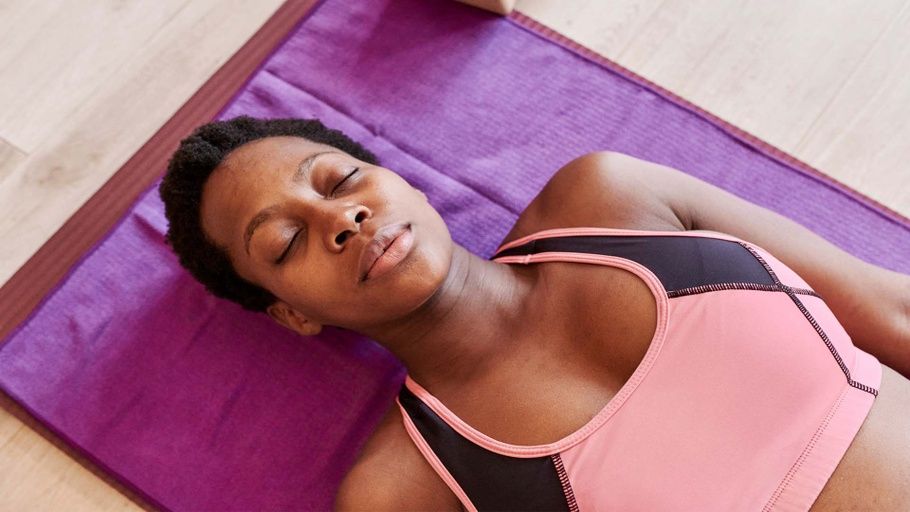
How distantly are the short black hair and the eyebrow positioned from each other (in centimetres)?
12

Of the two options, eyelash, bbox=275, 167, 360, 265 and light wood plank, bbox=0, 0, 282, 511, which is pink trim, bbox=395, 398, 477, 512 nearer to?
eyelash, bbox=275, 167, 360, 265

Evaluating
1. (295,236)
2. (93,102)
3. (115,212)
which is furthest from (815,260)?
(93,102)

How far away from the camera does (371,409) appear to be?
1436mm

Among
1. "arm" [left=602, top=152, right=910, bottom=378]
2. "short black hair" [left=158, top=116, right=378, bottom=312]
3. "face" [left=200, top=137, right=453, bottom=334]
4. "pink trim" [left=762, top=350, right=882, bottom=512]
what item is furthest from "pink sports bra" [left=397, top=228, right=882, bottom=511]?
"short black hair" [left=158, top=116, right=378, bottom=312]

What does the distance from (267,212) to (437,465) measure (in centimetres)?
49

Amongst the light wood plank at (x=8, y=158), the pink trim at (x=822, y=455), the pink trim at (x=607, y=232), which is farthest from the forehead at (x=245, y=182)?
the pink trim at (x=822, y=455)

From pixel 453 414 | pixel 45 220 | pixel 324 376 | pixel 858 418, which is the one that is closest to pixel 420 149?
pixel 324 376

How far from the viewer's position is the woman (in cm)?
103

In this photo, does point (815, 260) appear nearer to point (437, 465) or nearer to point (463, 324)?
point (463, 324)

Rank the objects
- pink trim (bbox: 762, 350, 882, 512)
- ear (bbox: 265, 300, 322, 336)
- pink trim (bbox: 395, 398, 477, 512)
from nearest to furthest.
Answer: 1. pink trim (bbox: 762, 350, 882, 512)
2. pink trim (bbox: 395, 398, 477, 512)
3. ear (bbox: 265, 300, 322, 336)

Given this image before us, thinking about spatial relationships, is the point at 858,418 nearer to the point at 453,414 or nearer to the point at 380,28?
the point at 453,414

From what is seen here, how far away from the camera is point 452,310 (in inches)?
46.0

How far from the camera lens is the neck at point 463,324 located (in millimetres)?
1167

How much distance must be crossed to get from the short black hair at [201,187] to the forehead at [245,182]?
0.03 meters
